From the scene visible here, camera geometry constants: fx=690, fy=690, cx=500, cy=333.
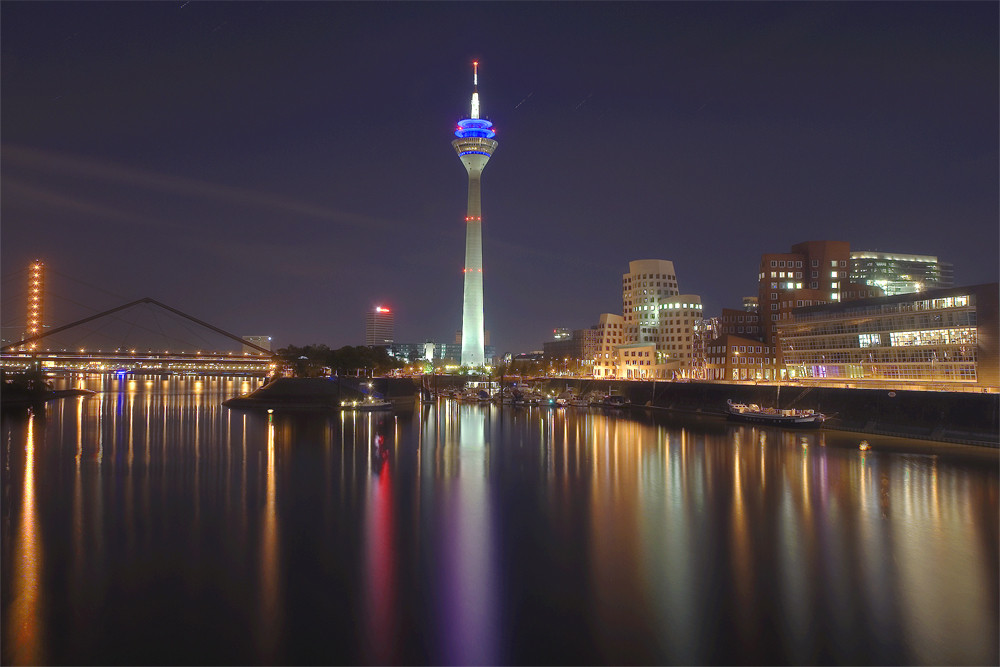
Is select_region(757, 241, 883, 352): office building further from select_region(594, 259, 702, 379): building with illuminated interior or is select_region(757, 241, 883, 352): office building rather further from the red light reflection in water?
the red light reflection in water

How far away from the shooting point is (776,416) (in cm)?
4078

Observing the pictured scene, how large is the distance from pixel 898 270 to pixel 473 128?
218 ft

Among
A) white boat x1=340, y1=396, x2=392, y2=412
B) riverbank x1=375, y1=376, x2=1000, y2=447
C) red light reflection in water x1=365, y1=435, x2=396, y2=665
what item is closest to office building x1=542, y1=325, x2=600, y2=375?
riverbank x1=375, y1=376, x2=1000, y2=447

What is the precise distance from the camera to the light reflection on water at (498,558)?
10.2m

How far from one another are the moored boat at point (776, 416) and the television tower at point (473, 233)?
67.1 meters

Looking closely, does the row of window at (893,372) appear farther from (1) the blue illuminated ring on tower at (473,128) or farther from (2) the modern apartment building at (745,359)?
(1) the blue illuminated ring on tower at (473,128)

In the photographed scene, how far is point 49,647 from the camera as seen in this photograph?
9805mm

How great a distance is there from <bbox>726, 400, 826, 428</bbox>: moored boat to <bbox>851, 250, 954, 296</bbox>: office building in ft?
149

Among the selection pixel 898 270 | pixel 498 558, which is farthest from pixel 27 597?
pixel 898 270

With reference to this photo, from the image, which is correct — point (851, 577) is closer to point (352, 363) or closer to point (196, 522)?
point (196, 522)

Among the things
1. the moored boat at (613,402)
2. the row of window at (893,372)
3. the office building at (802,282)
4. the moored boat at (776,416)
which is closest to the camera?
the moored boat at (776,416)

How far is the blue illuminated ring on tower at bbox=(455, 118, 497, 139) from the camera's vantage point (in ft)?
375

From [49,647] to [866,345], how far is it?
53086mm

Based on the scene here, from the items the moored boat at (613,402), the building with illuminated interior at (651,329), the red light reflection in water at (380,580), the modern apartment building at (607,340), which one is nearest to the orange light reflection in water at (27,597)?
the red light reflection in water at (380,580)
